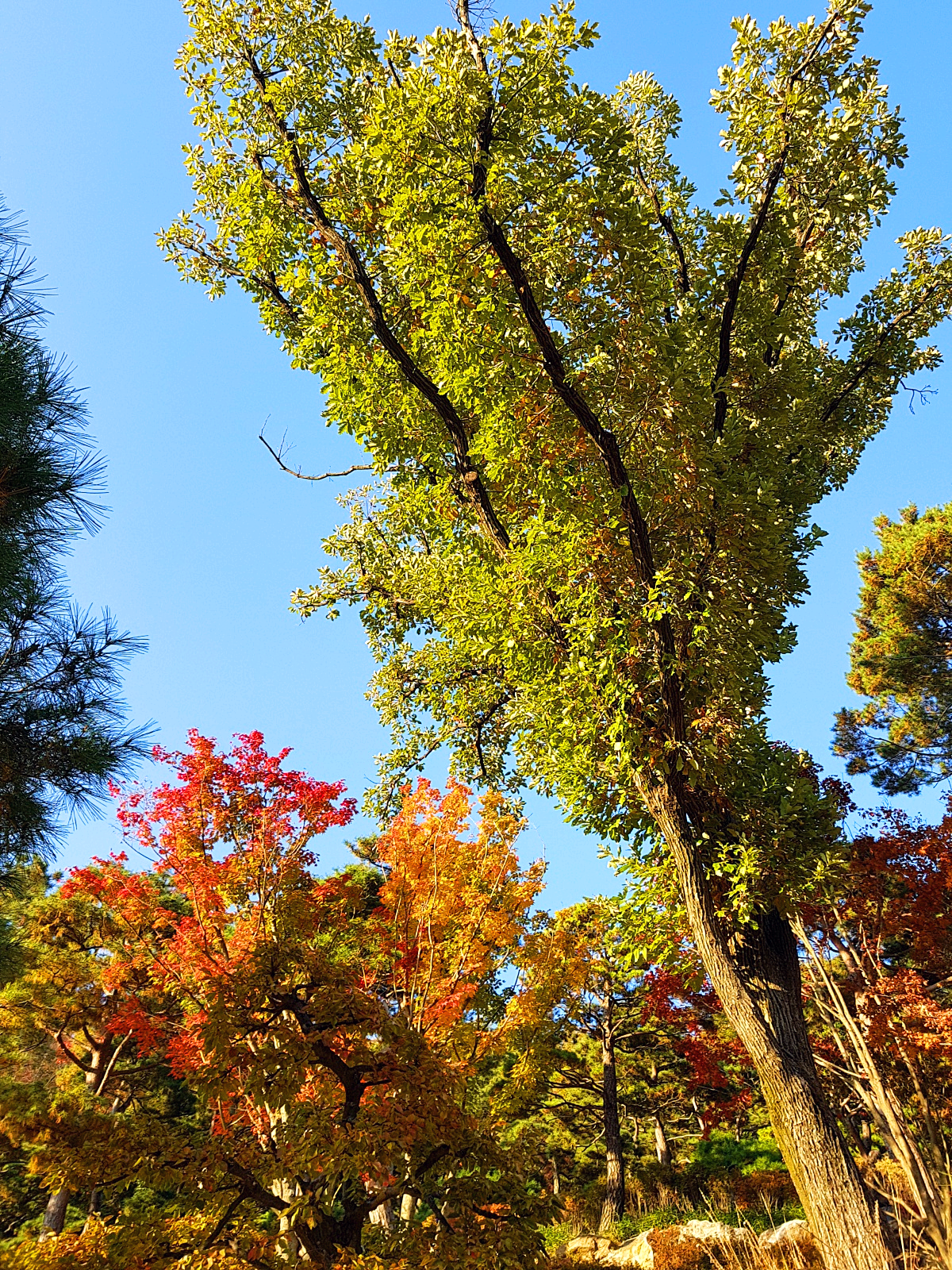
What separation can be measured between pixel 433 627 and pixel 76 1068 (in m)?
11.4

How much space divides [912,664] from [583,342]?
16.4 metres

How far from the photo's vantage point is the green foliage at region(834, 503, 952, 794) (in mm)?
18438

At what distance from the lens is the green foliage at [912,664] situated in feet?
60.5

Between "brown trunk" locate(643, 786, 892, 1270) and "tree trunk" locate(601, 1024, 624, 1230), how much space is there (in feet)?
32.0

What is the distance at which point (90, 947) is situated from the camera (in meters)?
14.0

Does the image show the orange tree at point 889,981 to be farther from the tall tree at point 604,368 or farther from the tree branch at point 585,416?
the tree branch at point 585,416

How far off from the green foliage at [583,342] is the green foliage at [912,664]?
39.8 feet

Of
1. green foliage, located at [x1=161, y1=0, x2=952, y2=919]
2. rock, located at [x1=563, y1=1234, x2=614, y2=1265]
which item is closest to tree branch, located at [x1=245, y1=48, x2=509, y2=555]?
green foliage, located at [x1=161, y1=0, x2=952, y2=919]

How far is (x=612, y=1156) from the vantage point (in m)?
14.0

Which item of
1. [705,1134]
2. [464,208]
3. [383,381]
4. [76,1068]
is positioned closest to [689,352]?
[464,208]

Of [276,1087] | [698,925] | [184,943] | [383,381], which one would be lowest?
[276,1087]

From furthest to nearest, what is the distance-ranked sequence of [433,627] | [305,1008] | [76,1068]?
[76,1068] < [433,627] < [305,1008]

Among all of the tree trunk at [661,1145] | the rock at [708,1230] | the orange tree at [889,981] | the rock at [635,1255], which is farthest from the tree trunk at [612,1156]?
the orange tree at [889,981]

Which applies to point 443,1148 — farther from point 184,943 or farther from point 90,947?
point 90,947
